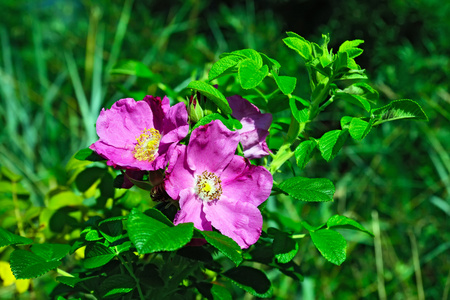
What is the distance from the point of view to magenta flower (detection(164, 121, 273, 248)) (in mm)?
448

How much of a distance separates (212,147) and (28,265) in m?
0.21

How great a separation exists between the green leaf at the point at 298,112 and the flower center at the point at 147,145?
0.48 ft

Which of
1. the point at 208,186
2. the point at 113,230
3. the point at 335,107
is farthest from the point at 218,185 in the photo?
the point at 335,107

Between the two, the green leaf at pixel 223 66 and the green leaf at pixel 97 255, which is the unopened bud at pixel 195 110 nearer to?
the green leaf at pixel 223 66

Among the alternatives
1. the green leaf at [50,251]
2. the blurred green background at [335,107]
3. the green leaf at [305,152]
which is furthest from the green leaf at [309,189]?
the blurred green background at [335,107]

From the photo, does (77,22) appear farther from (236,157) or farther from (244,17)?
(236,157)

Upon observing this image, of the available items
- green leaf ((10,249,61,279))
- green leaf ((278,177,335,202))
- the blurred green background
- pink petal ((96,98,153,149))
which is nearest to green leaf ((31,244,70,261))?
green leaf ((10,249,61,279))

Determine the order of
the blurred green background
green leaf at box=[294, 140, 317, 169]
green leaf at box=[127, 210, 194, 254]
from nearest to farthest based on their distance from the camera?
1. green leaf at box=[127, 210, 194, 254]
2. green leaf at box=[294, 140, 317, 169]
3. the blurred green background

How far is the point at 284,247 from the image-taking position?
50 centimetres

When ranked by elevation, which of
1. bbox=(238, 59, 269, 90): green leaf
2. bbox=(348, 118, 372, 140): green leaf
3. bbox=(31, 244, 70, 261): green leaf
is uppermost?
bbox=(238, 59, 269, 90): green leaf

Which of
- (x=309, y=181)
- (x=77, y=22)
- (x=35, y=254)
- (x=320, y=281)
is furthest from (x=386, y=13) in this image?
(x=35, y=254)

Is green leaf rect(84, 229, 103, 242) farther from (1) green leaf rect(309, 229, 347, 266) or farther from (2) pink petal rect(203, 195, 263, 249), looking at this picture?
(1) green leaf rect(309, 229, 347, 266)

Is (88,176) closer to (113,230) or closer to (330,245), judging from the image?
(113,230)

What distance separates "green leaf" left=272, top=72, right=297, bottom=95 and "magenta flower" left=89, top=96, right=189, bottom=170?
0.10m
